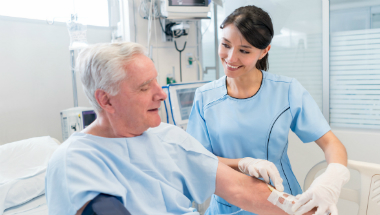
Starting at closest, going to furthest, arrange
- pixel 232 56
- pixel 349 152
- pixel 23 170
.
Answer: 1. pixel 232 56
2. pixel 23 170
3. pixel 349 152

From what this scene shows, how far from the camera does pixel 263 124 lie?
1.16m

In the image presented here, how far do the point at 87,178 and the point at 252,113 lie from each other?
0.73 metres

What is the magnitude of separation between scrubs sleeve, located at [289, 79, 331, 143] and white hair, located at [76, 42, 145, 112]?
707 millimetres

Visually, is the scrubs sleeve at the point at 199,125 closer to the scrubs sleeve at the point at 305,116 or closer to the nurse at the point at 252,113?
the nurse at the point at 252,113

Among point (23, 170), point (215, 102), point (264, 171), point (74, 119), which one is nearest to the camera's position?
point (264, 171)

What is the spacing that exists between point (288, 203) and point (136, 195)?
532 mm

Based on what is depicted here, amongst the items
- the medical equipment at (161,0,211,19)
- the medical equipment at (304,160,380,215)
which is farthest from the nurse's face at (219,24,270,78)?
the medical equipment at (161,0,211,19)

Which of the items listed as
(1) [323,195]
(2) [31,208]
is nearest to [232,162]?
(1) [323,195]

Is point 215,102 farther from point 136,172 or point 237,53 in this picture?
point 136,172

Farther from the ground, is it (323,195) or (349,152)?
(323,195)

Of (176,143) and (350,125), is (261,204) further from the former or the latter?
(350,125)

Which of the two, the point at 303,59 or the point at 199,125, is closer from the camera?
the point at 199,125

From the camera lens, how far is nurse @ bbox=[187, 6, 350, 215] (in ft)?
3.63

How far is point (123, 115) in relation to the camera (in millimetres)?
909
